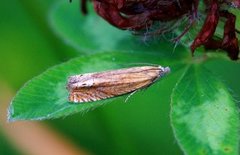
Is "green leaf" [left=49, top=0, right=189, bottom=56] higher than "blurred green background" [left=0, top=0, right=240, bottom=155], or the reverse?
"green leaf" [left=49, top=0, right=189, bottom=56]

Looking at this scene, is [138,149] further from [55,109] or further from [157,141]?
[55,109]

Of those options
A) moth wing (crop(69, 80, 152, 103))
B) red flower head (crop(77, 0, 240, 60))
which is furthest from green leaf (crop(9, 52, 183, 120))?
red flower head (crop(77, 0, 240, 60))

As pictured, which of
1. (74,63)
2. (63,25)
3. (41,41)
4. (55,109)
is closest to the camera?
(55,109)

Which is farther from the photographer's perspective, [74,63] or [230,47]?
[74,63]

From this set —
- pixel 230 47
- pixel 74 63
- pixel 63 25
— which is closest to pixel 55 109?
pixel 74 63

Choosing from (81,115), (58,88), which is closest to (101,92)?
(58,88)

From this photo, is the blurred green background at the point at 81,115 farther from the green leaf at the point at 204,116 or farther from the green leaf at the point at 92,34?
the green leaf at the point at 204,116

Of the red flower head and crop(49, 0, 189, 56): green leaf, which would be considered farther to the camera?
crop(49, 0, 189, 56): green leaf

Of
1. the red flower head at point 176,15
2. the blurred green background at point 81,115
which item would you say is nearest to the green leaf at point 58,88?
the red flower head at point 176,15

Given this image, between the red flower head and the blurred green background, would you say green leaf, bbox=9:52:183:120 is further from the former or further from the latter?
the blurred green background
